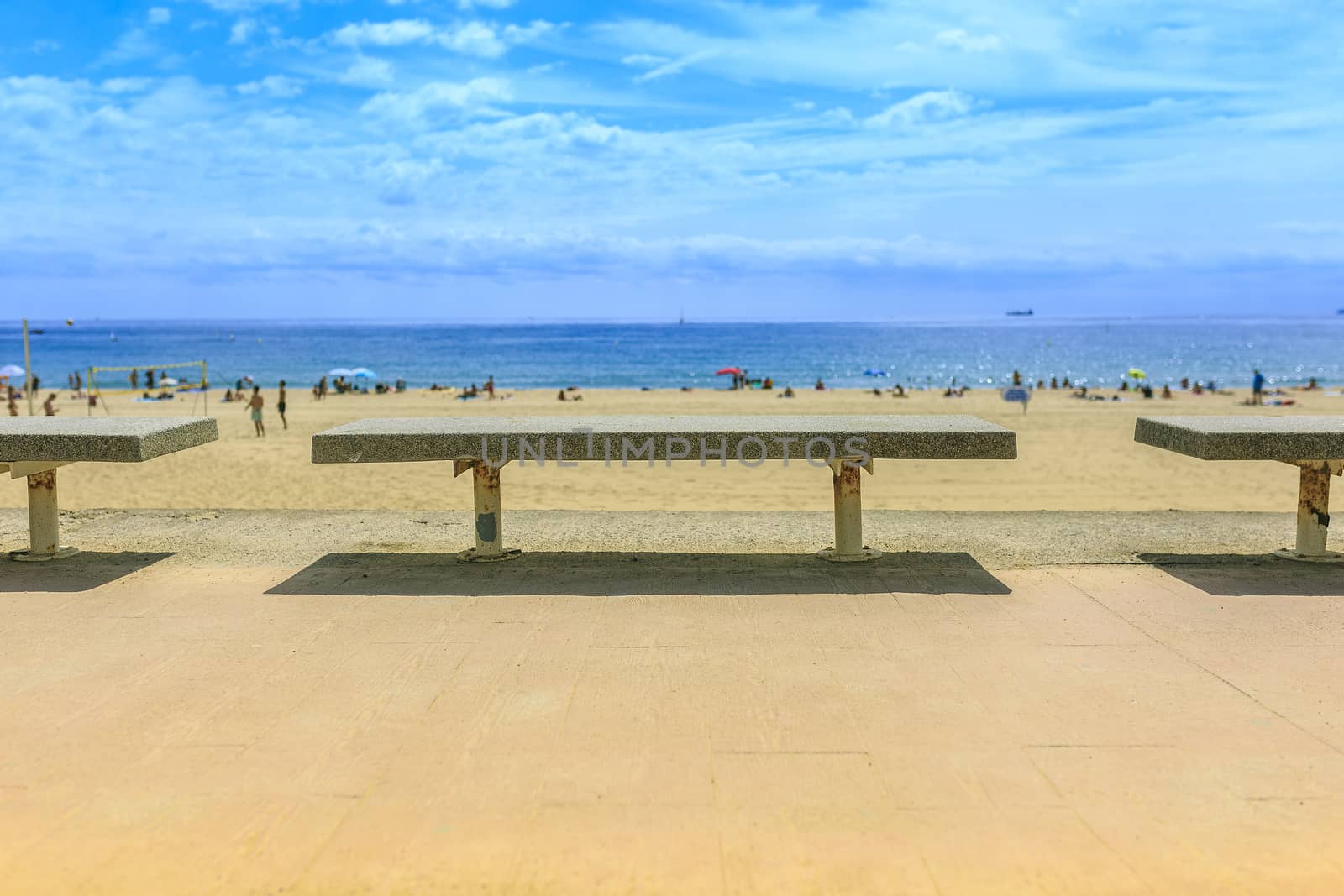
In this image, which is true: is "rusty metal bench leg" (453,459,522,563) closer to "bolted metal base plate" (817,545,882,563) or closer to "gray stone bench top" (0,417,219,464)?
"gray stone bench top" (0,417,219,464)

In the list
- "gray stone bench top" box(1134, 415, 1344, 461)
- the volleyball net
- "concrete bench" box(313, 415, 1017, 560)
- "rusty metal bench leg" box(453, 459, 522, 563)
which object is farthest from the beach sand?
the volleyball net

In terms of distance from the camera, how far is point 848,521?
8.05 metres

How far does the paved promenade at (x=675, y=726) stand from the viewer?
11.5ft

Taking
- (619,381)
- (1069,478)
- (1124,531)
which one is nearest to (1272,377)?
(619,381)

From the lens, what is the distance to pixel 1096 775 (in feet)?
13.5

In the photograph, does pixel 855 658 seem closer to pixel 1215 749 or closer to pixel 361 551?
pixel 1215 749

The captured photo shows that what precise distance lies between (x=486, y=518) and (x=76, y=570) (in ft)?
10.8

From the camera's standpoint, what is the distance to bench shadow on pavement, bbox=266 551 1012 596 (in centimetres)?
713

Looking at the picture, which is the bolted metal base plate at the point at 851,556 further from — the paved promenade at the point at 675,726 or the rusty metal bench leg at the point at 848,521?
the paved promenade at the point at 675,726

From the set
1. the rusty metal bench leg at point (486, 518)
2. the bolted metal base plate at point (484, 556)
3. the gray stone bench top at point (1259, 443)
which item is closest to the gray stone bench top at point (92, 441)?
the rusty metal bench leg at point (486, 518)

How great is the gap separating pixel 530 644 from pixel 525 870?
8.01 feet

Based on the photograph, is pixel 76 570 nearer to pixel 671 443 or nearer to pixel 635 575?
pixel 635 575

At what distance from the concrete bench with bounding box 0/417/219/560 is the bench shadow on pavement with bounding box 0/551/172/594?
19 cm

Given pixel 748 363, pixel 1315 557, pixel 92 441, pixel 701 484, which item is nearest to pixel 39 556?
pixel 92 441
